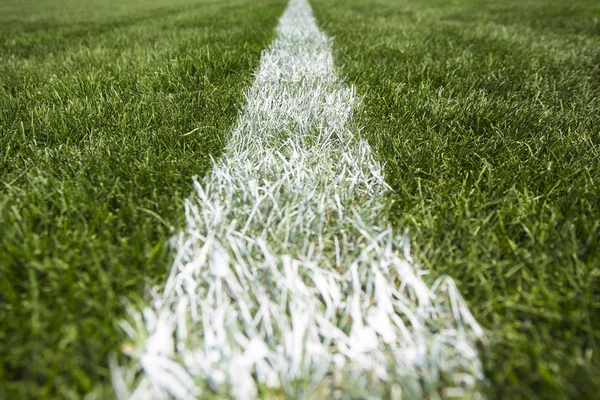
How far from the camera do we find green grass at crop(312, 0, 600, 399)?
2.62 ft

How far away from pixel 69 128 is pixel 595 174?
2.24 metres

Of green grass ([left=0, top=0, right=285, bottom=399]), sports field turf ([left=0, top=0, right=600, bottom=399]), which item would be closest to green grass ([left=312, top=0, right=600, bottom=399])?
sports field turf ([left=0, top=0, right=600, bottom=399])

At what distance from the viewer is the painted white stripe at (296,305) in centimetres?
75

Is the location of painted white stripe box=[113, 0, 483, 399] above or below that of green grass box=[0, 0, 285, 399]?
below

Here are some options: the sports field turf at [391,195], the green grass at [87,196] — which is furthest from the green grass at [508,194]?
the green grass at [87,196]

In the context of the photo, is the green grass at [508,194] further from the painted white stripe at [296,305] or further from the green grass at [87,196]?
the green grass at [87,196]

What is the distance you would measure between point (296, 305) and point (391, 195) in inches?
22.6

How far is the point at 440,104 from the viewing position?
2000mm

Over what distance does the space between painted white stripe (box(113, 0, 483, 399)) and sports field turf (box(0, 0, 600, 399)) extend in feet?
0.22

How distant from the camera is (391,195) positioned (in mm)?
1267

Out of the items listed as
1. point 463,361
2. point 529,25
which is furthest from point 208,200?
point 529,25

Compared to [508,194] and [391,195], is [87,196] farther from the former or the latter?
[508,194]

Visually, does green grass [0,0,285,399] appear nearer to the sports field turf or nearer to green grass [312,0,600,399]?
the sports field turf

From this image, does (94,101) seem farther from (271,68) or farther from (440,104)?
(440,104)
